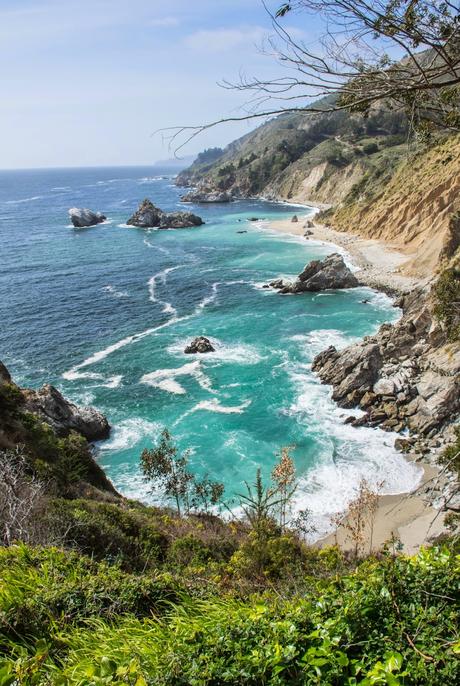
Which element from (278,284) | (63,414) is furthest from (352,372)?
(278,284)

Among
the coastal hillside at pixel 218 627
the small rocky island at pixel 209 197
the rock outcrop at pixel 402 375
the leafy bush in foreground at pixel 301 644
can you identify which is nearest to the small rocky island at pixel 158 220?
the small rocky island at pixel 209 197

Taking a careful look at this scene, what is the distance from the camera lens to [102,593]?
25.3ft

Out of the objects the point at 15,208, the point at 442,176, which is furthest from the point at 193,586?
the point at 15,208

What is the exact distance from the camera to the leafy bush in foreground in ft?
16.4

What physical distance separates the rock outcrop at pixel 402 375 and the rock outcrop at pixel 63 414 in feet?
60.5

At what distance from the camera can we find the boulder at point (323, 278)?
205ft

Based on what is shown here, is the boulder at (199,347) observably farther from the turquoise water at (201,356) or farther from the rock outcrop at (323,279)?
the rock outcrop at (323,279)

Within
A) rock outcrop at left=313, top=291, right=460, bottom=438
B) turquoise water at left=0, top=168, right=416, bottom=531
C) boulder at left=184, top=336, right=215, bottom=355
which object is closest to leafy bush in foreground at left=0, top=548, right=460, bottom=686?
turquoise water at left=0, top=168, right=416, bottom=531

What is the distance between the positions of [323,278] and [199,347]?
2474 cm

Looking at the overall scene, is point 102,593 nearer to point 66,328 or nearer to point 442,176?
point 66,328

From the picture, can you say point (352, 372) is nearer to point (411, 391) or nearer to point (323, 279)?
point (411, 391)

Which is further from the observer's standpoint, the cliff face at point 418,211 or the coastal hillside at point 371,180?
the coastal hillside at point 371,180

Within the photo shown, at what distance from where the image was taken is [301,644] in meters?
5.55

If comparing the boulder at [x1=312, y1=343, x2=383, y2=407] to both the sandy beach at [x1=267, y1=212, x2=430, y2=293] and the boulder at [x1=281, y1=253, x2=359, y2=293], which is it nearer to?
the sandy beach at [x1=267, y1=212, x2=430, y2=293]
